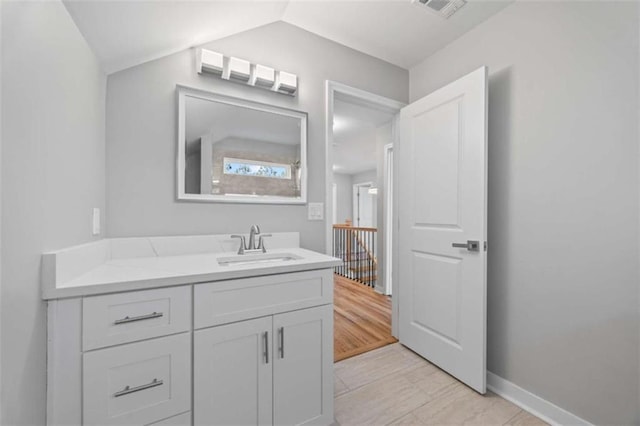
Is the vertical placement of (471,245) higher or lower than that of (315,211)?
lower

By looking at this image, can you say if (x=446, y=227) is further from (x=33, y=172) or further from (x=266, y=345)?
(x=33, y=172)

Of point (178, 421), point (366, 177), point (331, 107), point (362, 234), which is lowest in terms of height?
point (178, 421)

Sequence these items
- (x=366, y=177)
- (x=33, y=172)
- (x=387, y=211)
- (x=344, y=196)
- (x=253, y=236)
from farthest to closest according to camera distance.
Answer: (x=344, y=196) → (x=366, y=177) → (x=387, y=211) → (x=253, y=236) → (x=33, y=172)

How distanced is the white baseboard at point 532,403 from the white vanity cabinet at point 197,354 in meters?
1.10

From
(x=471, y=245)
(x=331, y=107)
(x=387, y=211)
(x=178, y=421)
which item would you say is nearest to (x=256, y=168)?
(x=331, y=107)

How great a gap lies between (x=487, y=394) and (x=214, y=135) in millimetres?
2292

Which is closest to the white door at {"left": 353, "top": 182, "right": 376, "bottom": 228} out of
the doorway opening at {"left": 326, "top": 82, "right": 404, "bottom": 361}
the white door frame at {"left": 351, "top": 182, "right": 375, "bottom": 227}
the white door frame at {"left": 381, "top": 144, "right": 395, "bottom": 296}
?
the white door frame at {"left": 351, "top": 182, "right": 375, "bottom": 227}

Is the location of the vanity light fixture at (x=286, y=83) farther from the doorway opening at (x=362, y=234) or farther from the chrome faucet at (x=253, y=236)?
the chrome faucet at (x=253, y=236)

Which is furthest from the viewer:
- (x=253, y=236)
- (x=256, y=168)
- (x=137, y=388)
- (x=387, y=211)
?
(x=387, y=211)

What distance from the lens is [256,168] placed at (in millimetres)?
1724

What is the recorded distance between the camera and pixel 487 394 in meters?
1.62

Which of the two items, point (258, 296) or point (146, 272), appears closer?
point (146, 272)

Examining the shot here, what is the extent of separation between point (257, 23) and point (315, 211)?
4.11 feet

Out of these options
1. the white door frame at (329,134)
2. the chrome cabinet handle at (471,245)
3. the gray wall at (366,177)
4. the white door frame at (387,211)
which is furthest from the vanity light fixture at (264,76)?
the gray wall at (366,177)
